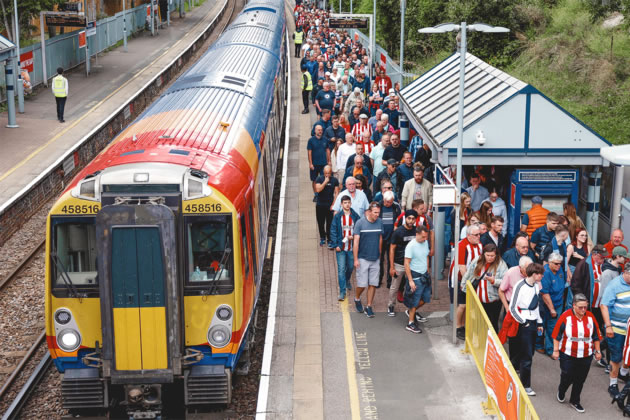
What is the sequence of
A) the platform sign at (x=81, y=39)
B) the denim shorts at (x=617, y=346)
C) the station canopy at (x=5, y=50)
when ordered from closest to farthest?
1. the denim shorts at (x=617, y=346)
2. the station canopy at (x=5, y=50)
3. the platform sign at (x=81, y=39)

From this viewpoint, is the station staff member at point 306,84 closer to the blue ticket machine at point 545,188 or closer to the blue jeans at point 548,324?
the blue ticket machine at point 545,188

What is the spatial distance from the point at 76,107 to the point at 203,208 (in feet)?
78.0

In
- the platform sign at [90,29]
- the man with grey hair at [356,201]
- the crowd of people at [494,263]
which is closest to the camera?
the crowd of people at [494,263]

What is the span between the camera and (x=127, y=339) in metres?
9.83

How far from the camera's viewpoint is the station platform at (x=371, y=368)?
1098 cm

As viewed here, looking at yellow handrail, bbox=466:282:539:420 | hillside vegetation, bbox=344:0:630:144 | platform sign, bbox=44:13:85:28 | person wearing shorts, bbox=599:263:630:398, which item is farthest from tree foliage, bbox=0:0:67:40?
person wearing shorts, bbox=599:263:630:398

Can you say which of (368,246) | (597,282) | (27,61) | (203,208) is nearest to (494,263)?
(597,282)

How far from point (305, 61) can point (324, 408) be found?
78.1 ft

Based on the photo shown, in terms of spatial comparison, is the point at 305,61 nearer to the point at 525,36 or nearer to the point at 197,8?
the point at 525,36

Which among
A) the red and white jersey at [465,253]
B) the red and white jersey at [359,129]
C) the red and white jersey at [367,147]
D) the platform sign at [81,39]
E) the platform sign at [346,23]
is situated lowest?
the red and white jersey at [465,253]

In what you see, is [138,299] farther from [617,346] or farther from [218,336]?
[617,346]

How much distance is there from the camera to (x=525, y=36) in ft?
112

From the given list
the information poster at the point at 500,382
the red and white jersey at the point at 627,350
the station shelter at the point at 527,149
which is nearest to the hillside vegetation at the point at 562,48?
the station shelter at the point at 527,149

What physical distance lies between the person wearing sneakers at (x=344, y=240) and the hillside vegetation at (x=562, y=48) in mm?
10292
